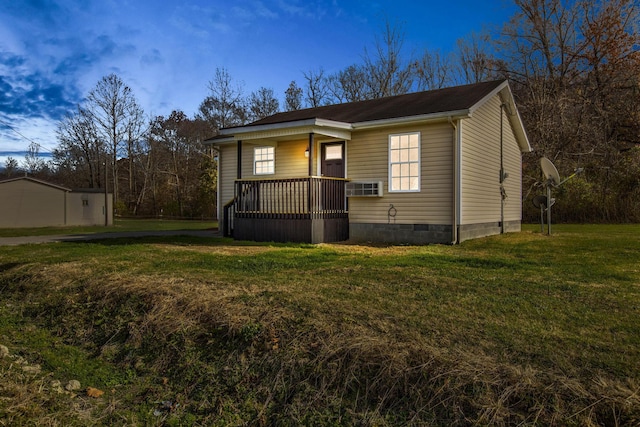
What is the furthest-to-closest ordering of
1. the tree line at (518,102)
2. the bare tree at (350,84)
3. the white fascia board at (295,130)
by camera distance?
1. the bare tree at (350,84)
2. the tree line at (518,102)
3. the white fascia board at (295,130)

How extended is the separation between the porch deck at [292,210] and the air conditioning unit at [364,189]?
277 mm

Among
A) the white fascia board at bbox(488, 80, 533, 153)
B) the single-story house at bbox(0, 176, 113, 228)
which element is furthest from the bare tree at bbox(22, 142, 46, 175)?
the white fascia board at bbox(488, 80, 533, 153)

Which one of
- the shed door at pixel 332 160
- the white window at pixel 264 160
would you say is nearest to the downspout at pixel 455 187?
the shed door at pixel 332 160

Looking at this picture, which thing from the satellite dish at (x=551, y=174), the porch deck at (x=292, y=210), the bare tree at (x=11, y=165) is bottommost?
the porch deck at (x=292, y=210)

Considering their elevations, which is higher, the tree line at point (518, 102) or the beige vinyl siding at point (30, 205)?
the tree line at point (518, 102)

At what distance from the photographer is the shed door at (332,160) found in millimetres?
11196

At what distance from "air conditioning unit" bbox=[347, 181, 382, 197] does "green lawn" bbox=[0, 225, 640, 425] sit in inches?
165

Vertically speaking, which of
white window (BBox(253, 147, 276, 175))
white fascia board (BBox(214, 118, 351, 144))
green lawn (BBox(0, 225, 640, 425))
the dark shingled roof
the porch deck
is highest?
→ the dark shingled roof

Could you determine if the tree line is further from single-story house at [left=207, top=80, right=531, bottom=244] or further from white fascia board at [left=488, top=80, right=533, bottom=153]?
single-story house at [left=207, top=80, right=531, bottom=244]

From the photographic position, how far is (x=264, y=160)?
1254cm

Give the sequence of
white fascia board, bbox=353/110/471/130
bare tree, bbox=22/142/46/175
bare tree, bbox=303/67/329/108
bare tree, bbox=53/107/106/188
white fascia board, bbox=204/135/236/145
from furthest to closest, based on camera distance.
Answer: bare tree, bbox=22/142/46/175
bare tree, bbox=53/107/106/188
bare tree, bbox=303/67/329/108
white fascia board, bbox=204/135/236/145
white fascia board, bbox=353/110/471/130

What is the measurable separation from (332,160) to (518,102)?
14.6m

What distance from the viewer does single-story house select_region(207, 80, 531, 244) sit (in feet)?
31.7

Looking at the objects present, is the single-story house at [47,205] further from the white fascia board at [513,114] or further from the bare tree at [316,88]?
the white fascia board at [513,114]
